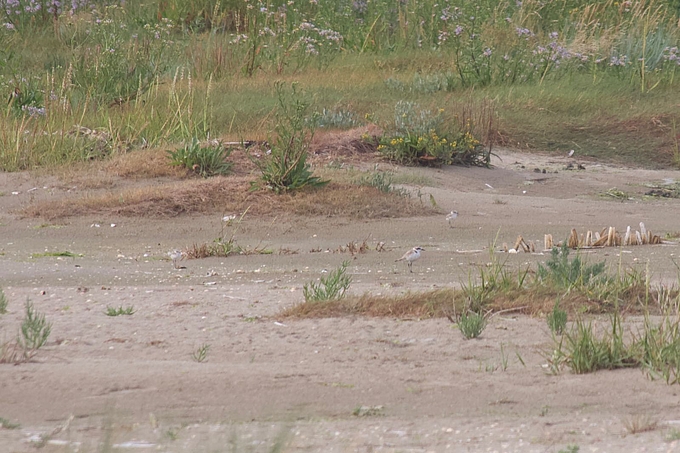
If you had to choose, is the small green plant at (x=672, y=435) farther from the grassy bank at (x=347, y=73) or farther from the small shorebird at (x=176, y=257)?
the grassy bank at (x=347, y=73)

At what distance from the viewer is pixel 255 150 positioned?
38.7 feet

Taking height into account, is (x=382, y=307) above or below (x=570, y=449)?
below

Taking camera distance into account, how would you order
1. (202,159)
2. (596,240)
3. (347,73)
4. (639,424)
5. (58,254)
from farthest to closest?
(347,73) < (202,159) < (58,254) < (596,240) < (639,424)

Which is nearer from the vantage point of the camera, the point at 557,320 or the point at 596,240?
the point at 557,320

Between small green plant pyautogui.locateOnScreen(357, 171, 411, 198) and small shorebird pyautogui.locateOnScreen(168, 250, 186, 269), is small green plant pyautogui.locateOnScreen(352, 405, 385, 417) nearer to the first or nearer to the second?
small shorebird pyautogui.locateOnScreen(168, 250, 186, 269)

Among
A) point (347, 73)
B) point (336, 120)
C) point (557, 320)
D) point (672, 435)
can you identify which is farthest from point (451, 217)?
point (347, 73)

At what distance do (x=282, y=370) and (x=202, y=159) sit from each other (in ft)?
22.2

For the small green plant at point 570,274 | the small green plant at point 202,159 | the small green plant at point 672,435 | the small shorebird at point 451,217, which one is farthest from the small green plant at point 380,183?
the small green plant at point 672,435

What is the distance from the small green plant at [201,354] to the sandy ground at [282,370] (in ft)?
0.14

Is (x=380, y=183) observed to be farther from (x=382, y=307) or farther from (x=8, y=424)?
(x=8, y=424)

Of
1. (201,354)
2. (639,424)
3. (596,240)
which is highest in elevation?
(639,424)

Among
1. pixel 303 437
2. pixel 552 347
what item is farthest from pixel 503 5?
pixel 303 437

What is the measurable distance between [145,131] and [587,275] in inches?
299

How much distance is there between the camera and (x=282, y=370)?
4551 millimetres
